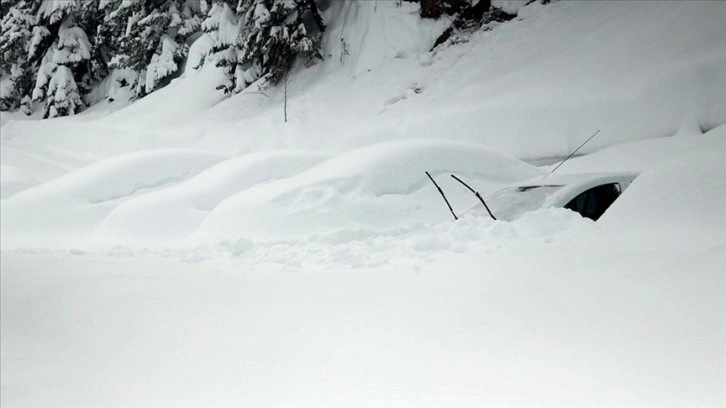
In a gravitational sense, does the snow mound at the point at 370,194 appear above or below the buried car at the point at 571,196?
below

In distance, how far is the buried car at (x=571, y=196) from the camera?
15.2 feet

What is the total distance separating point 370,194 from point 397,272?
86.4 inches

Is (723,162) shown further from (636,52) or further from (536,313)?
(636,52)

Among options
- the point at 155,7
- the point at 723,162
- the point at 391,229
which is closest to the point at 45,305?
the point at 391,229

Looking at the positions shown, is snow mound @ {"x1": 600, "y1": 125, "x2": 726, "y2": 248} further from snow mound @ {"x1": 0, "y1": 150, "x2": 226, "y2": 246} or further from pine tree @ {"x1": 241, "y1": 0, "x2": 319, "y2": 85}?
pine tree @ {"x1": 241, "y1": 0, "x2": 319, "y2": 85}

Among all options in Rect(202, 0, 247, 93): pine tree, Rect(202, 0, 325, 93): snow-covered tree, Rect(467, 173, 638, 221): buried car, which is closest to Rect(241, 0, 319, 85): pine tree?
Rect(202, 0, 325, 93): snow-covered tree

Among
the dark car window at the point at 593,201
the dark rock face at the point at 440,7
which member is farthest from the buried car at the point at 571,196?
the dark rock face at the point at 440,7

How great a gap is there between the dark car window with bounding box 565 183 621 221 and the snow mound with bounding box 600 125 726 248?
63 centimetres

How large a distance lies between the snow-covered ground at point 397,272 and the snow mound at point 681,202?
17mm

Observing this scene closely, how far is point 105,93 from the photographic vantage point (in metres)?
26.9

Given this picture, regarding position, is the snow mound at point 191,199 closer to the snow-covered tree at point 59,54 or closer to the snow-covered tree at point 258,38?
the snow-covered tree at point 258,38

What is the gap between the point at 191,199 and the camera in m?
7.43

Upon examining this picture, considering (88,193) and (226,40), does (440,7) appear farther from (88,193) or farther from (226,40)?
(88,193)

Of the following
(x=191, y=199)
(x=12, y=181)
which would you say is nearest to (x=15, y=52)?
(x=12, y=181)
